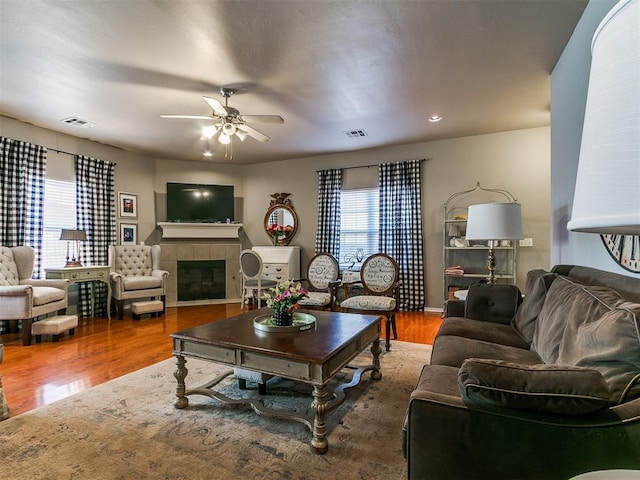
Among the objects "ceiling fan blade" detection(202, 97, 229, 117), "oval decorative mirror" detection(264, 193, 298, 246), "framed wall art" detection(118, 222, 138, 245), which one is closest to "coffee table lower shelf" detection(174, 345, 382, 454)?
"ceiling fan blade" detection(202, 97, 229, 117)

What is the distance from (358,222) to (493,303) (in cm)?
336

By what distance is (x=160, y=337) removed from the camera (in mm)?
4094

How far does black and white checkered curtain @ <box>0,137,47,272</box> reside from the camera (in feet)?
14.1

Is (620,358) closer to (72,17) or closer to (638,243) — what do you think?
(638,243)

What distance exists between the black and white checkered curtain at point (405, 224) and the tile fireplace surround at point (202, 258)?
113 inches

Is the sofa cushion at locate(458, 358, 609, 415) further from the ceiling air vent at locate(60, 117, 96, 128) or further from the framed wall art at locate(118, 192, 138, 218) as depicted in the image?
the framed wall art at locate(118, 192, 138, 218)

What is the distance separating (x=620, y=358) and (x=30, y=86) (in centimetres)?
483

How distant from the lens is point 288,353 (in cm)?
193

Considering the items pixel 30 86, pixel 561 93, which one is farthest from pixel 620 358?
pixel 30 86

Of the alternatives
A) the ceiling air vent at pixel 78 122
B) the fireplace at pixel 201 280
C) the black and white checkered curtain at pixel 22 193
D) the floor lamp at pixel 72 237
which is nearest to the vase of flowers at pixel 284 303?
the floor lamp at pixel 72 237

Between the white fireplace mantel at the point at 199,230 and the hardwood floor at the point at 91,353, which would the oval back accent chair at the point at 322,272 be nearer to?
the hardwood floor at the point at 91,353

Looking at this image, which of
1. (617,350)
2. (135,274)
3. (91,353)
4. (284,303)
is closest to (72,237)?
(135,274)

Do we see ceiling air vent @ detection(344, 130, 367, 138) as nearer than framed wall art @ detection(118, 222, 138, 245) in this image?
Yes

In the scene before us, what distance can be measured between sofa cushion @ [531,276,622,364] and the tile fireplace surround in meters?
5.35
